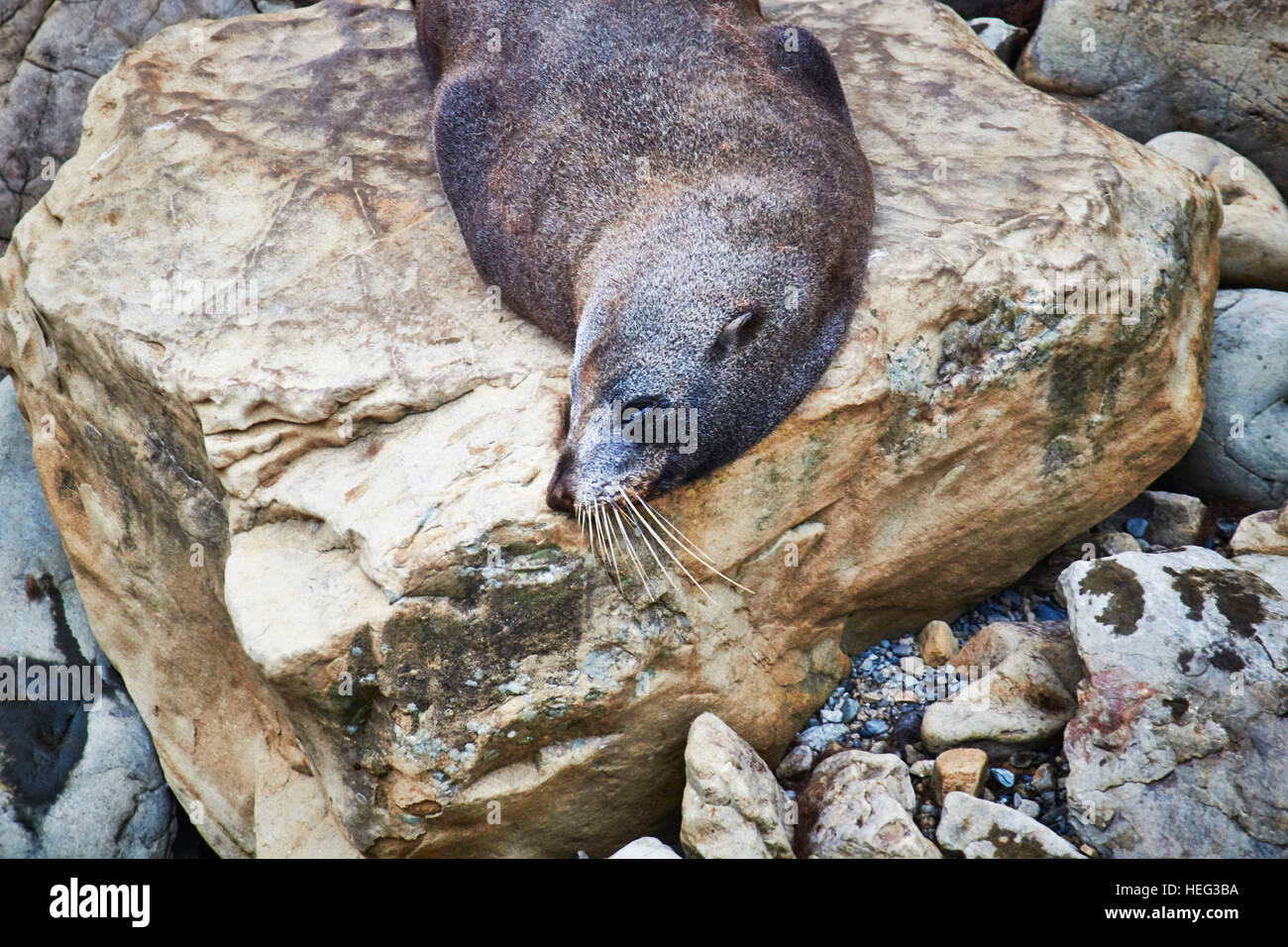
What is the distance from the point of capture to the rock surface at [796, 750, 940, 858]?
13.5 feet

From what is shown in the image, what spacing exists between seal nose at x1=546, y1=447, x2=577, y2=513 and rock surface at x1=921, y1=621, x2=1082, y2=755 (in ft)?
5.34

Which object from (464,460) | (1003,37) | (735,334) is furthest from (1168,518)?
(1003,37)

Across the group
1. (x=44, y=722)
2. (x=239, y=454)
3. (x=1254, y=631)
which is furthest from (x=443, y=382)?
(x=1254, y=631)

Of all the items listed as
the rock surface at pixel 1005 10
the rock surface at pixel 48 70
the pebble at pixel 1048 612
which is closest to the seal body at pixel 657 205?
the pebble at pixel 1048 612

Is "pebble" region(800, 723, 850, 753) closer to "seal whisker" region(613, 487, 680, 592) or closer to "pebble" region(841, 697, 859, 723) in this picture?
"pebble" region(841, 697, 859, 723)

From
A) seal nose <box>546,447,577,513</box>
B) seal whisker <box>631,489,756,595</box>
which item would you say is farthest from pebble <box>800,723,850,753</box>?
seal nose <box>546,447,577,513</box>

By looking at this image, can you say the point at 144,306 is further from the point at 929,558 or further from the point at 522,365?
the point at 929,558

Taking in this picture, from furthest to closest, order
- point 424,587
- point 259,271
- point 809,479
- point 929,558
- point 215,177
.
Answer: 1. point 215,177
2. point 259,271
3. point 929,558
4. point 809,479
5. point 424,587

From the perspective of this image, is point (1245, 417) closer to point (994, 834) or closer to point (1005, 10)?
point (994, 834)

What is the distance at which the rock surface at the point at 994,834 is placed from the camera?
13.4ft

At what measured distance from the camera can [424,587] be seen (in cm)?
414

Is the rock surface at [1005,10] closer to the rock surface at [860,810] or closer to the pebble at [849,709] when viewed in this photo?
the pebble at [849,709]

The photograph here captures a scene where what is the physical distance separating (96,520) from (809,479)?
3.27m

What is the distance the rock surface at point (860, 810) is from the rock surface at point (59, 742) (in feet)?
10.4
